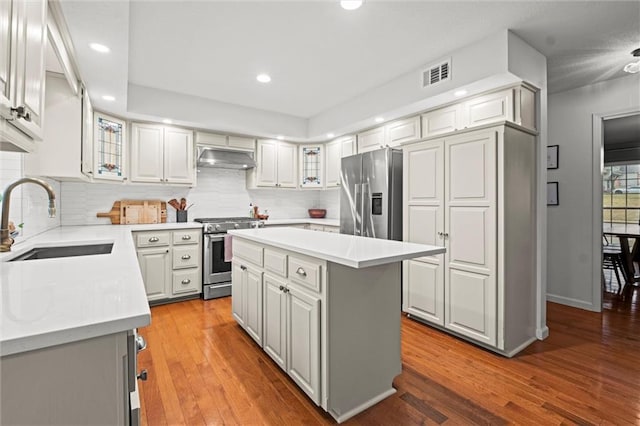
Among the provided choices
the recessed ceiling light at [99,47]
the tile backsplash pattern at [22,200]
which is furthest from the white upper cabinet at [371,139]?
the tile backsplash pattern at [22,200]

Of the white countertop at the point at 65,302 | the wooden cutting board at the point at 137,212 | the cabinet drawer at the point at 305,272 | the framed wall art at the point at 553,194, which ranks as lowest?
the cabinet drawer at the point at 305,272

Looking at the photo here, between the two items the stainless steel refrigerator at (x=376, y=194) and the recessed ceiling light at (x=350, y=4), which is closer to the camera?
the recessed ceiling light at (x=350, y=4)

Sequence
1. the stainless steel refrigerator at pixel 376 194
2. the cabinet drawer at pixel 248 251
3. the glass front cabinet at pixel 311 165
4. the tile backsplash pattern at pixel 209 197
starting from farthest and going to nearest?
the glass front cabinet at pixel 311 165
the tile backsplash pattern at pixel 209 197
the stainless steel refrigerator at pixel 376 194
the cabinet drawer at pixel 248 251

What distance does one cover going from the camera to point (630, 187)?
6238 millimetres

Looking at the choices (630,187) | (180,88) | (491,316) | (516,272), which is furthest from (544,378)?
(630,187)

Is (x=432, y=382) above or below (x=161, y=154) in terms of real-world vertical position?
below

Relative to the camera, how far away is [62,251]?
2.17 metres

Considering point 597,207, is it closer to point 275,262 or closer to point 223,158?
point 275,262

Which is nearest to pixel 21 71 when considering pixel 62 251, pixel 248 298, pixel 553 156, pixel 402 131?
pixel 62 251

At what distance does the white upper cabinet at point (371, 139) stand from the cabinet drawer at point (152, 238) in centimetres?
283

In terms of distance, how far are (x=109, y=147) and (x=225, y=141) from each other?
145cm

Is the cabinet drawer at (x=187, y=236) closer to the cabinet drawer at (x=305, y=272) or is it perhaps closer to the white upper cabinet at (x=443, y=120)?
the cabinet drawer at (x=305, y=272)

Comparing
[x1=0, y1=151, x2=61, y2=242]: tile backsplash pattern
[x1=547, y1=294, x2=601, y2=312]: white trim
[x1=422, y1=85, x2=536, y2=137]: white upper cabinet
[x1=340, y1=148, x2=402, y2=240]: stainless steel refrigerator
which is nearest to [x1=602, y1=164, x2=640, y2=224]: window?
[x1=547, y1=294, x2=601, y2=312]: white trim

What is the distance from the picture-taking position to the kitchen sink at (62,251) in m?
1.90
